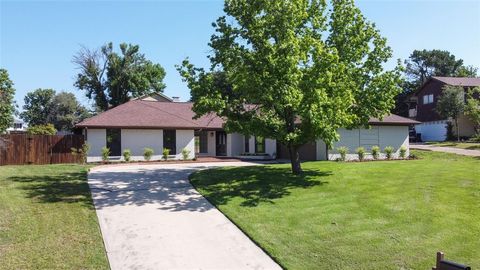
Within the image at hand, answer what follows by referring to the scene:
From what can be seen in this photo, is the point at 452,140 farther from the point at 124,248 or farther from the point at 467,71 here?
the point at 124,248

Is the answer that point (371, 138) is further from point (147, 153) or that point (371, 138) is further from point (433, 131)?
point (433, 131)

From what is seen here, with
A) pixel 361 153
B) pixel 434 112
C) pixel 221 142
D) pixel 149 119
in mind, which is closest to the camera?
pixel 361 153

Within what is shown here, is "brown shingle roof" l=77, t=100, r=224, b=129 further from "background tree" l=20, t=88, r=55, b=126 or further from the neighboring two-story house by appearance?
"background tree" l=20, t=88, r=55, b=126

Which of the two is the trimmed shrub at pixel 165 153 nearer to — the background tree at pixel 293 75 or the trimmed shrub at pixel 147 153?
the trimmed shrub at pixel 147 153

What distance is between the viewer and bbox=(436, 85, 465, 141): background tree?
137 feet

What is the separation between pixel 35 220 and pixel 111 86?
1662 inches

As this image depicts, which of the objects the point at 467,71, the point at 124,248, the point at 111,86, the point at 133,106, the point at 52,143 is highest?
the point at 467,71

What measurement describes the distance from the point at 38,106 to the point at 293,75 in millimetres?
82938

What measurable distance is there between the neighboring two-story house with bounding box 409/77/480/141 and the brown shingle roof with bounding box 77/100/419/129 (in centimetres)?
1908

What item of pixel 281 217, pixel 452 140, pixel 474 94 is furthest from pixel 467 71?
pixel 281 217

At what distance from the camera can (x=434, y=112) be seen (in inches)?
1873

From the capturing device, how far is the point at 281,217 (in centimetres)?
1110

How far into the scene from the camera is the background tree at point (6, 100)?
16359mm

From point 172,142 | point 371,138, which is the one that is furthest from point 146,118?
point 371,138
